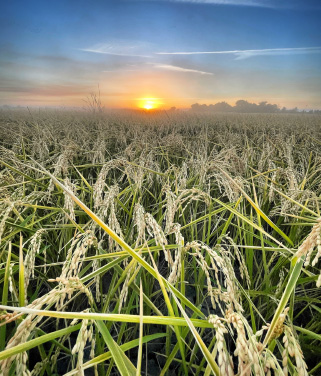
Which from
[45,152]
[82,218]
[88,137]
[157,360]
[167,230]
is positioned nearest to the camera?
[167,230]

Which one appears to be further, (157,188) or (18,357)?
(157,188)

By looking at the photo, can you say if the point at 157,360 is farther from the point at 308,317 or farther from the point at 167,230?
the point at 308,317

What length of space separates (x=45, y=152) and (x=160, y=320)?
295 centimetres

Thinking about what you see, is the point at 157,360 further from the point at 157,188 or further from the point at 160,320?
the point at 157,188

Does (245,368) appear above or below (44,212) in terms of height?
above

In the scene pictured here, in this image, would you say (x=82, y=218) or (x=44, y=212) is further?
(x=44, y=212)

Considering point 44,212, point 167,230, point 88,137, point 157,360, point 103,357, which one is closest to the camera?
point 103,357

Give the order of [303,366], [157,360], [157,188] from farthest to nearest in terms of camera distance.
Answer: [157,188] → [157,360] → [303,366]

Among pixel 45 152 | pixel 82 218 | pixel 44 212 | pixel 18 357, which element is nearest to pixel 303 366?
pixel 18 357

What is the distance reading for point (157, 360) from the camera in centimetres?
135

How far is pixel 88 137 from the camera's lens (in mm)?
4914

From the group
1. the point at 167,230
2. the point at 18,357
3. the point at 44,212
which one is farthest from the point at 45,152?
the point at 18,357

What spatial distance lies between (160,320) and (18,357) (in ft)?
1.06

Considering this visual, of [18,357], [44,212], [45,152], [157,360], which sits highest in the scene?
[45,152]
